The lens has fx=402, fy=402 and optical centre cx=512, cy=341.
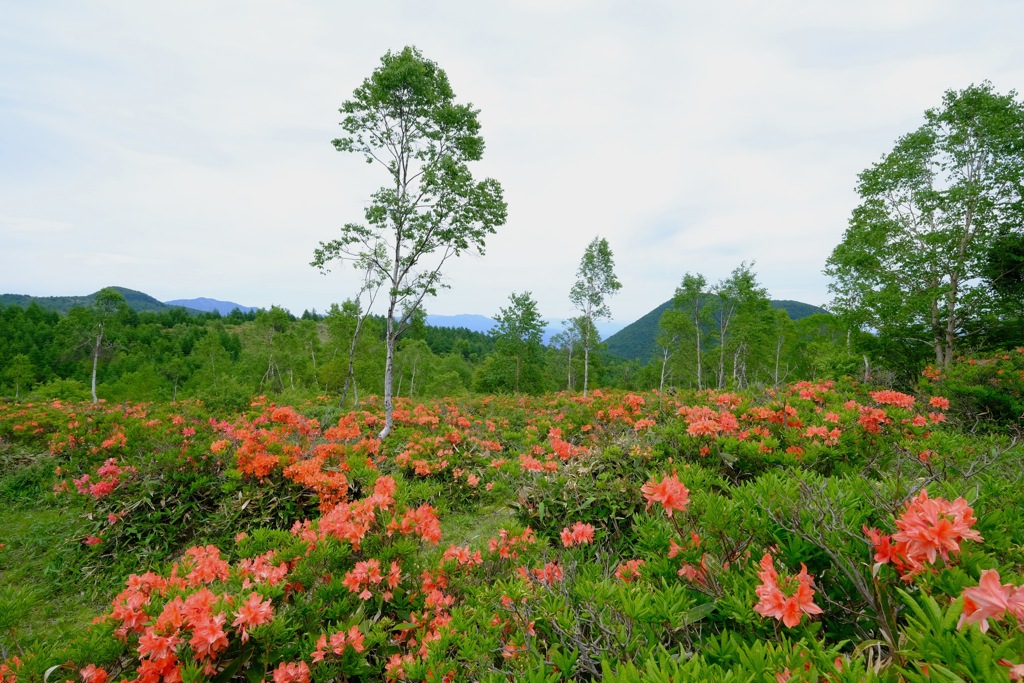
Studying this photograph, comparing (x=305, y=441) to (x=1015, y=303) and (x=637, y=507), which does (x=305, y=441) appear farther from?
(x=1015, y=303)

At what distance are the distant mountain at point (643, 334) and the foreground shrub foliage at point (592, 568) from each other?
99.3 m

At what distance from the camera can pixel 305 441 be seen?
665 cm

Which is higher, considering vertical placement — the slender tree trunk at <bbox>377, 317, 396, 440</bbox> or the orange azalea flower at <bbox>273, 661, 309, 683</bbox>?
the slender tree trunk at <bbox>377, 317, 396, 440</bbox>

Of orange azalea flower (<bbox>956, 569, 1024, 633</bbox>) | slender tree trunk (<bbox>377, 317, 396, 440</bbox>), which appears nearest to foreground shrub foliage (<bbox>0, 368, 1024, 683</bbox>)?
orange azalea flower (<bbox>956, 569, 1024, 633</bbox>)

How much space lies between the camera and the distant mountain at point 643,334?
10475 centimetres

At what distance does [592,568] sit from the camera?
244 centimetres

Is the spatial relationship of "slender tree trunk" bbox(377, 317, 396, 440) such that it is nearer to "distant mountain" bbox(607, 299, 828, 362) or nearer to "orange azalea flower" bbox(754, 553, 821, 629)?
"orange azalea flower" bbox(754, 553, 821, 629)

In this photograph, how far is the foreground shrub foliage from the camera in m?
1.21

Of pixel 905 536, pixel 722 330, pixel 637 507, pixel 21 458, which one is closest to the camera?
pixel 905 536

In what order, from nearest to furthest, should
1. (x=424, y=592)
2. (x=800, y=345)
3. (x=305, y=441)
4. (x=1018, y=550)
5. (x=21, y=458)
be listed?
(x=1018, y=550) < (x=424, y=592) < (x=305, y=441) < (x=21, y=458) < (x=800, y=345)

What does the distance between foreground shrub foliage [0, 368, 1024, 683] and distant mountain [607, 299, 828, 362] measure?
9926 cm

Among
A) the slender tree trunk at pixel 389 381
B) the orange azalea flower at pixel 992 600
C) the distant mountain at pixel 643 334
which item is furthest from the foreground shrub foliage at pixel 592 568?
the distant mountain at pixel 643 334

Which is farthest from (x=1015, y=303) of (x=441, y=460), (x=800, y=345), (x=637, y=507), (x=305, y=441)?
(x=800, y=345)

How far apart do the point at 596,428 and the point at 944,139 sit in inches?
576
